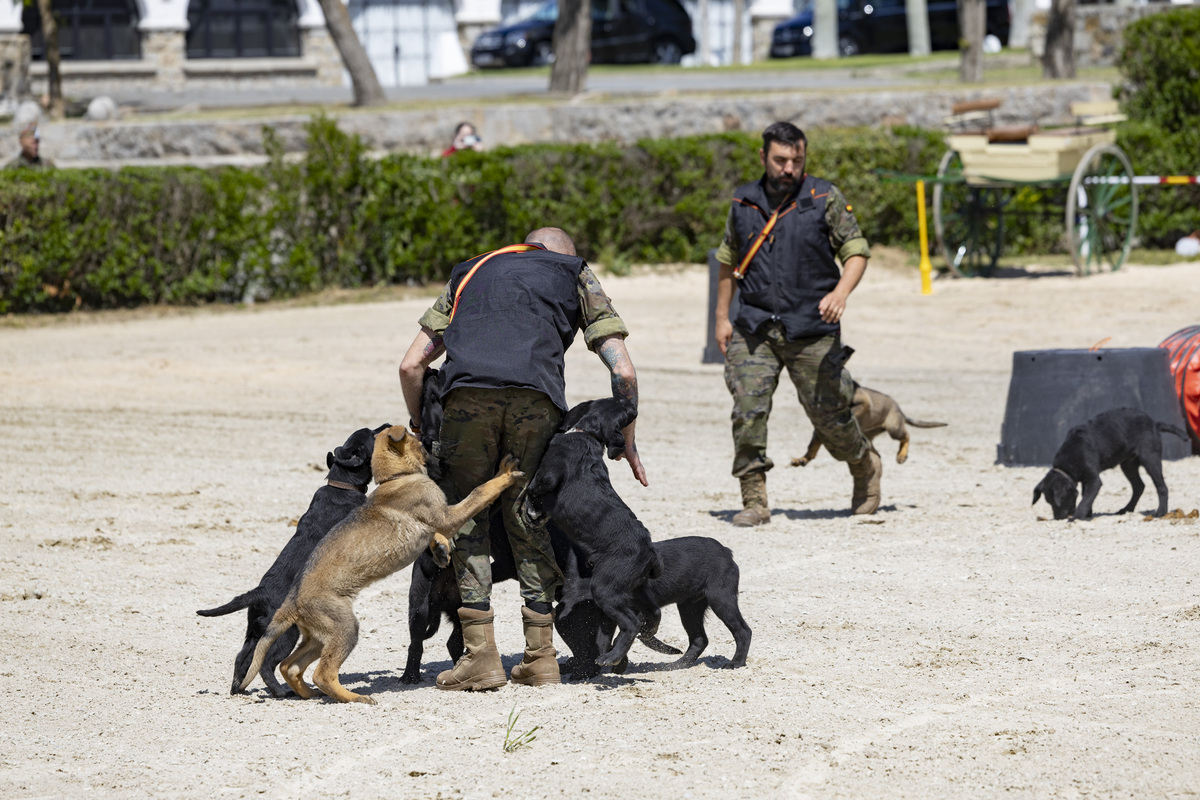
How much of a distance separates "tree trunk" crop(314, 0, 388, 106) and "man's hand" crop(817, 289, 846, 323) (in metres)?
14.6

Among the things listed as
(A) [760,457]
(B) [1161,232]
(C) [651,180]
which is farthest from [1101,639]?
(B) [1161,232]

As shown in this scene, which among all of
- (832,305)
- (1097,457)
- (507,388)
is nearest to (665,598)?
(507,388)

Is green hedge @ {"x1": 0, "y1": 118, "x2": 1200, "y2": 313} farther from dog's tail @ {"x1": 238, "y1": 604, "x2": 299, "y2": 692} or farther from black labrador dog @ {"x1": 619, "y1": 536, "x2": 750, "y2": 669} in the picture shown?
black labrador dog @ {"x1": 619, "y1": 536, "x2": 750, "y2": 669}

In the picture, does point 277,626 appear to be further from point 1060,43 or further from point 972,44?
point 1060,43

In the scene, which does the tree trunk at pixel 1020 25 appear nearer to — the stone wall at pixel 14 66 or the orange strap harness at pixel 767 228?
the stone wall at pixel 14 66

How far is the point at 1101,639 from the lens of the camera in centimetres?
534

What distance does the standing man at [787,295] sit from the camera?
279 inches

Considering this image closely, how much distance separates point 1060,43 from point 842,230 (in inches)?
677

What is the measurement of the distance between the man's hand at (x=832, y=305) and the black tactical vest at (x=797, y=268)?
0.54 ft

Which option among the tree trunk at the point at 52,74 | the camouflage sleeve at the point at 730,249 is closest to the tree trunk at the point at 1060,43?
the tree trunk at the point at 52,74

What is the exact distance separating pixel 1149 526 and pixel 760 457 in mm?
1978

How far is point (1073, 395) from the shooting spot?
870 cm

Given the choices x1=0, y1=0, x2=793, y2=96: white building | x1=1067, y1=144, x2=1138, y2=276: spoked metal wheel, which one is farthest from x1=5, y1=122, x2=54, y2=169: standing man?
x1=0, y1=0, x2=793, y2=96: white building

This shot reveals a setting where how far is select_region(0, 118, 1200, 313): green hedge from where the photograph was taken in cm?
1467
